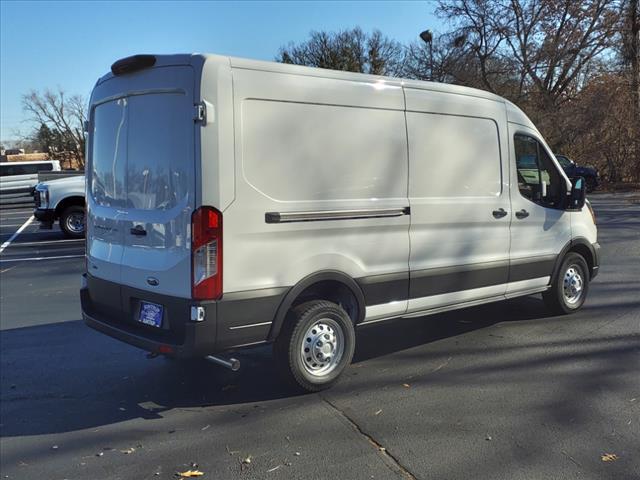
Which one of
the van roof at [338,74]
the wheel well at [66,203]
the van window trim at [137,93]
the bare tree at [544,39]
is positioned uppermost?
the bare tree at [544,39]

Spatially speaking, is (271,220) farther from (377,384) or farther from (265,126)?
(377,384)

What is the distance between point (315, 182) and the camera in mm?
4254

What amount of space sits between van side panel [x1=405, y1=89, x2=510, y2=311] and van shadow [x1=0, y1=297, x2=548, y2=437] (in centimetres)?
63

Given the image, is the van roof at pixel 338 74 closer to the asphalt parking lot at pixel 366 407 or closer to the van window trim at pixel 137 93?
the van window trim at pixel 137 93

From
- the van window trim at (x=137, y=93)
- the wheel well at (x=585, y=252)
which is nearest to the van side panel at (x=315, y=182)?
the van window trim at (x=137, y=93)

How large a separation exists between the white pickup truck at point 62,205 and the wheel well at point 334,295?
1100cm

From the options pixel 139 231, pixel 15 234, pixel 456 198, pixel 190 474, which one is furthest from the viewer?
pixel 15 234

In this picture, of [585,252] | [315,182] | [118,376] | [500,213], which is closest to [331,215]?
[315,182]

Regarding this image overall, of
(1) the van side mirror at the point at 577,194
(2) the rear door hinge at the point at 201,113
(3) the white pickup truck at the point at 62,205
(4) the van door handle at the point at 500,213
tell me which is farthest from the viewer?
(3) the white pickup truck at the point at 62,205

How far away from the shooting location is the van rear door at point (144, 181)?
384 cm

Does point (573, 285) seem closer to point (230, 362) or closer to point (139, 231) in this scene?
point (230, 362)

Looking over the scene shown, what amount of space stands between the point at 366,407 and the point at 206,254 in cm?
156

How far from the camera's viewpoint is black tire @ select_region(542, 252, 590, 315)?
6.20 metres

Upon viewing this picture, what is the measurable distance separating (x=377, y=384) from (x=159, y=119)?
2551mm
